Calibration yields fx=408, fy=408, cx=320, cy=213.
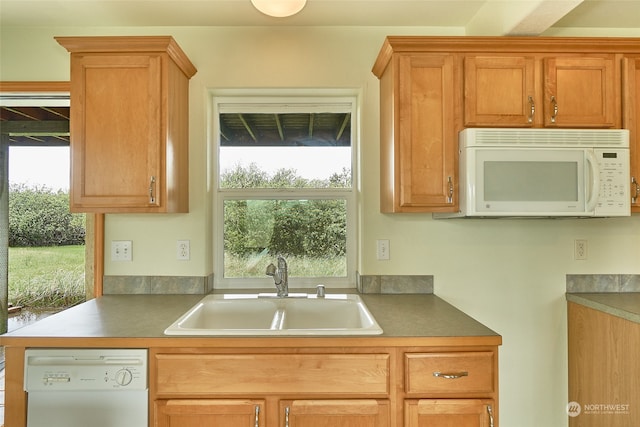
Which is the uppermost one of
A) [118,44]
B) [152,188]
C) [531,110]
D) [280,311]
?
[118,44]

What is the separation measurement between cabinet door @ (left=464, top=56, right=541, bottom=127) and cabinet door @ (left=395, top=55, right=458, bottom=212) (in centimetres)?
10

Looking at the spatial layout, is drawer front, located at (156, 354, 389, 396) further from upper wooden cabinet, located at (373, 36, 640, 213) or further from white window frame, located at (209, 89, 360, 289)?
white window frame, located at (209, 89, 360, 289)

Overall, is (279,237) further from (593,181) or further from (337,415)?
(593,181)

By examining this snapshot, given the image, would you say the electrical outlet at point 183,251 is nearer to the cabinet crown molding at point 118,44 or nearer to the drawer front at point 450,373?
the cabinet crown molding at point 118,44

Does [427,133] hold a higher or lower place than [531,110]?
lower

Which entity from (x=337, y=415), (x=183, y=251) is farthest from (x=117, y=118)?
(x=337, y=415)

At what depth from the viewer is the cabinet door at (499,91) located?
1968mm

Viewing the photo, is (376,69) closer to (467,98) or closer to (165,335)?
(467,98)

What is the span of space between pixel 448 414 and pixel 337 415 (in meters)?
0.42

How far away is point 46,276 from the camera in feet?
8.04

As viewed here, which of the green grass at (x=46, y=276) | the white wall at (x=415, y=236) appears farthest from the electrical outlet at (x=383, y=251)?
the green grass at (x=46, y=276)

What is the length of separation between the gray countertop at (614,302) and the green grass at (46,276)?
2.83 meters

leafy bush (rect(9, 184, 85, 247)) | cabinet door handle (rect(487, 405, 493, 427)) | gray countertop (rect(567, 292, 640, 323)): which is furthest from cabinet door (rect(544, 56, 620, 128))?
leafy bush (rect(9, 184, 85, 247))

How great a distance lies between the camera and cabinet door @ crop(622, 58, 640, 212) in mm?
1982
